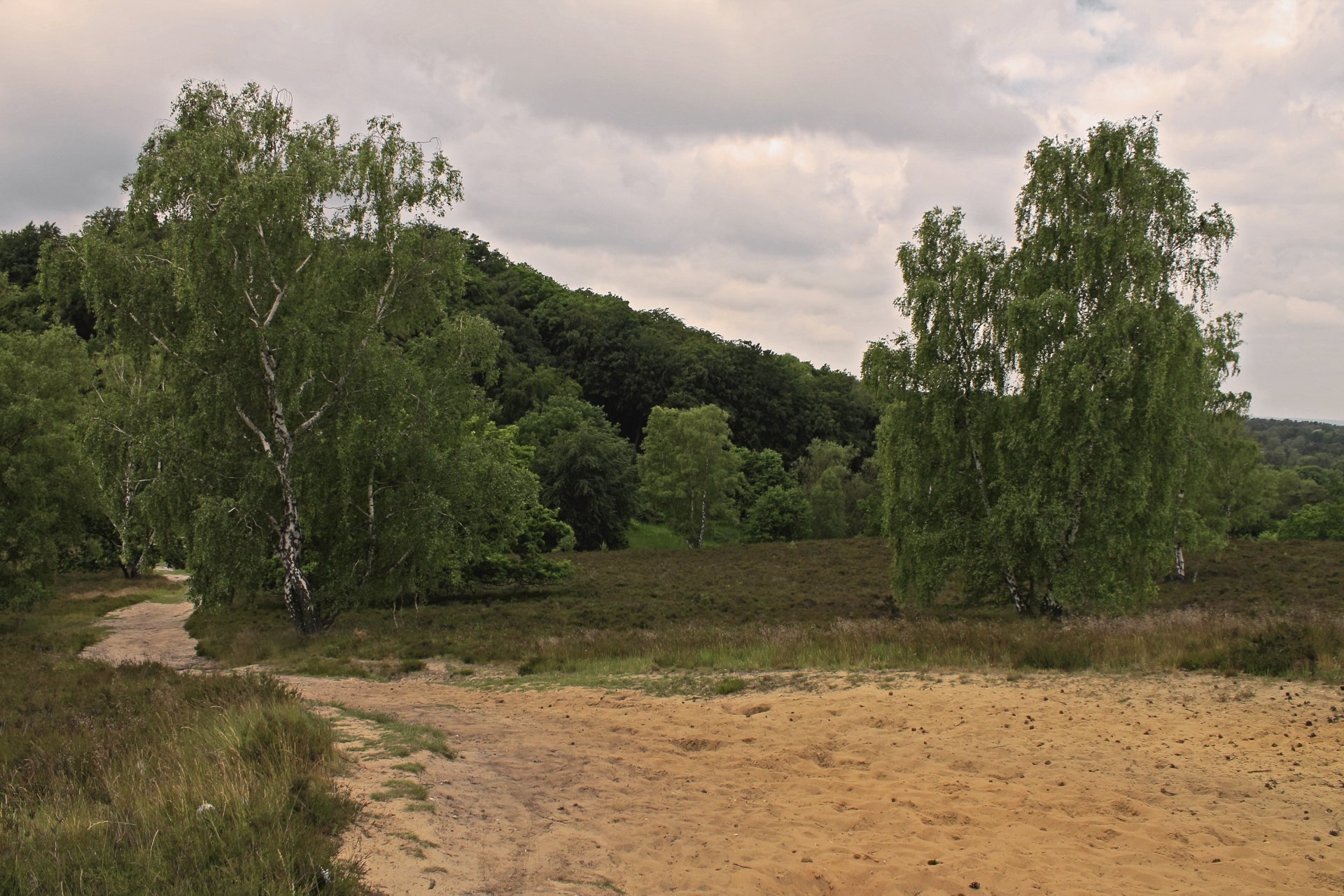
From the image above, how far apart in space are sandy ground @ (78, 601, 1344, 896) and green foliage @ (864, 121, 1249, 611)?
996cm

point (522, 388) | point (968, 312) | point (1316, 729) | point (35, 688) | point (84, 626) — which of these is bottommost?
point (84, 626)

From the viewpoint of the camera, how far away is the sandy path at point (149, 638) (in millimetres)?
18891

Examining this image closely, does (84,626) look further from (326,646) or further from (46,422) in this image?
(326,646)

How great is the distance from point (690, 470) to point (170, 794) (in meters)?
52.7

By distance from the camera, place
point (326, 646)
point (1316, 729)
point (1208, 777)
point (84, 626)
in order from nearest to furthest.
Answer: point (1208, 777) → point (1316, 729) → point (326, 646) → point (84, 626)

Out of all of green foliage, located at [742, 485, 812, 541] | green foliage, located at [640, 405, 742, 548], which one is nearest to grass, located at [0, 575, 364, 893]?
green foliage, located at [640, 405, 742, 548]

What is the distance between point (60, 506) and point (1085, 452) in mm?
30558

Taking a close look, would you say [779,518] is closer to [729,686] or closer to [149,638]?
[149,638]

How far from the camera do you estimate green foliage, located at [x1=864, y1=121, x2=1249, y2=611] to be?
19781mm

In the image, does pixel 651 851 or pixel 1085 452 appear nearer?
pixel 651 851

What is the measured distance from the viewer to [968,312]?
21734 mm

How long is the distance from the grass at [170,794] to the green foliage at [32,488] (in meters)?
16.7

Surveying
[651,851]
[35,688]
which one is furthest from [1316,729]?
[35,688]

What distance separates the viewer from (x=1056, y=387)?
19.8 meters
